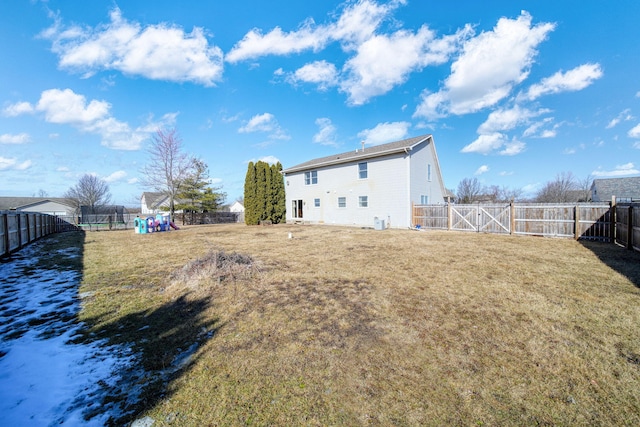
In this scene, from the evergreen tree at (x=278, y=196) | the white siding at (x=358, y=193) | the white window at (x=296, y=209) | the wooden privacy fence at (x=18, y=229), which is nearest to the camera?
the wooden privacy fence at (x=18, y=229)

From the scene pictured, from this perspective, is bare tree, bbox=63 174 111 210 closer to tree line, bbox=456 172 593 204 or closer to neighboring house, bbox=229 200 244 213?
neighboring house, bbox=229 200 244 213

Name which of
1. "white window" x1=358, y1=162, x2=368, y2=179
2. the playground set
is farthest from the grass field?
the playground set

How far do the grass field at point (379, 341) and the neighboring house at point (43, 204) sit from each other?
53.2 m

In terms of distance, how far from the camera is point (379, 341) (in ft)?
11.1

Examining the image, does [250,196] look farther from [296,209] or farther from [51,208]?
[51,208]

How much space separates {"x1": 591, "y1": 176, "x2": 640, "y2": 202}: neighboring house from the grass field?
95.8 ft

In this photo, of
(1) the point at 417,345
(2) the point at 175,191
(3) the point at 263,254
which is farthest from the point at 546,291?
(2) the point at 175,191

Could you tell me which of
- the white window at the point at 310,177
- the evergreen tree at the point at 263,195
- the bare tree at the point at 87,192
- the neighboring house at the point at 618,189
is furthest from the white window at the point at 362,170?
the bare tree at the point at 87,192

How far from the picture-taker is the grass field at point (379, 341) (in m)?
2.31

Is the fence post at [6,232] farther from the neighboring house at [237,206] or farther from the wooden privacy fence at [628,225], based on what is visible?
the neighboring house at [237,206]

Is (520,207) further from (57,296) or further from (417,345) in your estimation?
(57,296)

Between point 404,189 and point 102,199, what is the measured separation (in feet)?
167

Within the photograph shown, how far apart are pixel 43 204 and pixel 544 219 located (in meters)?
66.3

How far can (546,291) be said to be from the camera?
198 inches
